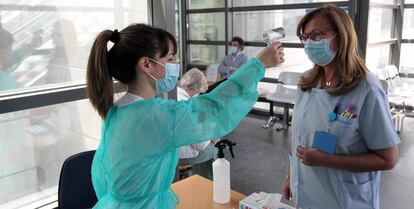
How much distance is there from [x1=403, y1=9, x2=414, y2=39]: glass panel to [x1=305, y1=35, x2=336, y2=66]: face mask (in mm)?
5652

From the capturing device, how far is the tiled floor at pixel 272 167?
323cm

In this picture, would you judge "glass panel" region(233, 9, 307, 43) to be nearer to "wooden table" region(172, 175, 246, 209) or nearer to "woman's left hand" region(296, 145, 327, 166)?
"wooden table" region(172, 175, 246, 209)

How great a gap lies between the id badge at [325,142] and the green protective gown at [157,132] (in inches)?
16.3

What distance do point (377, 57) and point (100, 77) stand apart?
6028 mm

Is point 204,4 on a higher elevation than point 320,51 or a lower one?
higher

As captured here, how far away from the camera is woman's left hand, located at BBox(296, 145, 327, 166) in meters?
1.29

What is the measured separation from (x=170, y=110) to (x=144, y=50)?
0.69ft

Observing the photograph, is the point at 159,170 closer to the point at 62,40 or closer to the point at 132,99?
the point at 132,99

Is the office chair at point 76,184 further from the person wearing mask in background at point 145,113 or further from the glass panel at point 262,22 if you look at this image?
the glass panel at point 262,22

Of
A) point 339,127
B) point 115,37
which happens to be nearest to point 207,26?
point 339,127

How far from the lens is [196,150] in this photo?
2.46 metres

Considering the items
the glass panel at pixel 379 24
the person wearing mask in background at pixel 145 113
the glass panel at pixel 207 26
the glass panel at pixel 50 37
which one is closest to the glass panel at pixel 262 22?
the glass panel at pixel 207 26

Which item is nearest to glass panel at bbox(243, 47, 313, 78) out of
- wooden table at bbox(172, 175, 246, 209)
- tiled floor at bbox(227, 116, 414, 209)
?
tiled floor at bbox(227, 116, 414, 209)

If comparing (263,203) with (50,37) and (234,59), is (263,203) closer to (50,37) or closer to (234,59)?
(50,37)
